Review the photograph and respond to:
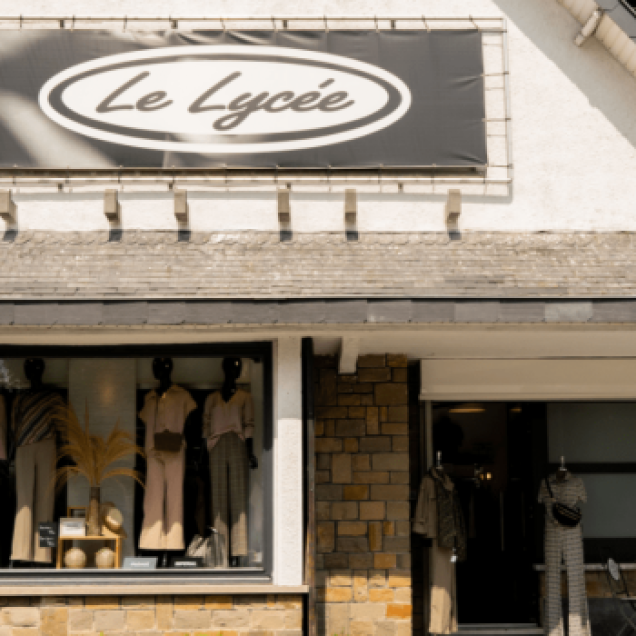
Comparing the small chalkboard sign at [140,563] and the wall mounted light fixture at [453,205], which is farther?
the wall mounted light fixture at [453,205]

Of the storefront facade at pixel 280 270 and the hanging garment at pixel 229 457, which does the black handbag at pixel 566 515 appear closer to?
the storefront facade at pixel 280 270

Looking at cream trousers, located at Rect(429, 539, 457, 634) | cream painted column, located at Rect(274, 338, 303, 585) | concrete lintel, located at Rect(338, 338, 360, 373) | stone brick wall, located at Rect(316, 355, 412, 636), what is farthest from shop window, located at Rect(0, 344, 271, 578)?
cream trousers, located at Rect(429, 539, 457, 634)

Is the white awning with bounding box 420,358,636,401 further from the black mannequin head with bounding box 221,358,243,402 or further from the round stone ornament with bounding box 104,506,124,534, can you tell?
the round stone ornament with bounding box 104,506,124,534

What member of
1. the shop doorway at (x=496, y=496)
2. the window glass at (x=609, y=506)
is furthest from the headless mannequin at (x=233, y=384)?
the window glass at (x=609, y=506)

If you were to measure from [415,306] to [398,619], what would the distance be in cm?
277

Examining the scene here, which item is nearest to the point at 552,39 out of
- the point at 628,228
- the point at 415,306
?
the point at 628,228

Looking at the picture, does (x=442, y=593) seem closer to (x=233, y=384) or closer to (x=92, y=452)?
Result: (x=233, y=384)

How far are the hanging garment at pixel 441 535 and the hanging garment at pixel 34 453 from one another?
3.12 meters

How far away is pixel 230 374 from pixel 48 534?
1881mm

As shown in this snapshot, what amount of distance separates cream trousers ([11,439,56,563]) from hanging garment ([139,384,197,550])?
776 millimetres

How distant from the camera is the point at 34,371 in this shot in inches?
275

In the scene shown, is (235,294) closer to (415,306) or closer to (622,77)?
(415,306)

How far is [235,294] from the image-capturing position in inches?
245

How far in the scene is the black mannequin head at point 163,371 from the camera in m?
6.95
